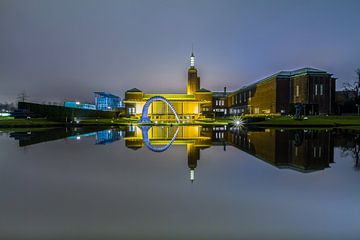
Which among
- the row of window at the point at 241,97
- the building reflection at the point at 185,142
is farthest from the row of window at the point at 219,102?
the building reflection at the point at 185,142

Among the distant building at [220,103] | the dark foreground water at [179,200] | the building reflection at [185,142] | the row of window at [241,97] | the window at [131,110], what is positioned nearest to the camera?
the dark foreground water at [179,200]

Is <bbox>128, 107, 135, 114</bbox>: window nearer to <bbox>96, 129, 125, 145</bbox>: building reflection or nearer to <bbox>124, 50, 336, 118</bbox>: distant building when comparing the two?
<bbox>124, 50, 336, 118</bbox>: distant building

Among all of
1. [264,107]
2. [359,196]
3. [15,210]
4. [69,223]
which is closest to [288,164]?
[359,196]

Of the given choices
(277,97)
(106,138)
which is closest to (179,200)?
Result: (106,138)

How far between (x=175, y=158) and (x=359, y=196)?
5.47 m

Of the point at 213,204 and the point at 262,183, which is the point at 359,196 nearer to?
the point at 262,183

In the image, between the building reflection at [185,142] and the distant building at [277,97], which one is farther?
the distant building at [277,97]

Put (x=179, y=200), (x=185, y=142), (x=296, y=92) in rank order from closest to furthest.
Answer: (x=179, y=200) < (x=185, y=142) < (x=296, y=92)

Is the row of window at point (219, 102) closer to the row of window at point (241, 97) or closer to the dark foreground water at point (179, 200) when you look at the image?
the row of window at point (241, 97)

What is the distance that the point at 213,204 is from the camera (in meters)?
4.58

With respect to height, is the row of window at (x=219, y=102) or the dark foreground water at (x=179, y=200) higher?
the row of window at (x=219, y=102)

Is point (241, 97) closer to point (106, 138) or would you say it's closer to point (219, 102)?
point (219, 102)

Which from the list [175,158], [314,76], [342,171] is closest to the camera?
[342,171]

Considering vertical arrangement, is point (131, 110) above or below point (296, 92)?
below
